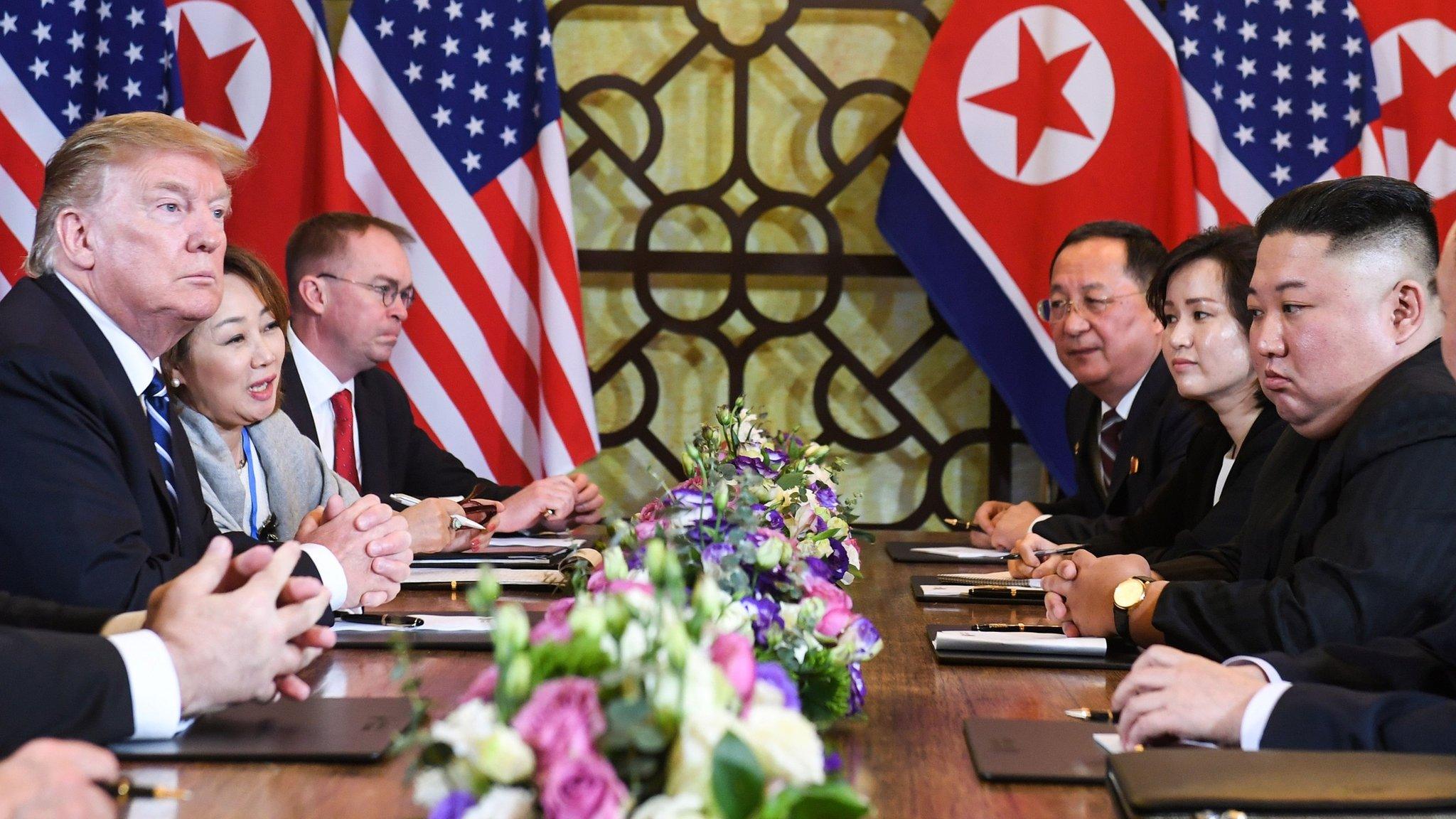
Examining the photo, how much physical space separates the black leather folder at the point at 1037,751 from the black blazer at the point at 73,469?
1.20 meters

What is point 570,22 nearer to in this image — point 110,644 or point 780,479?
point 780,479

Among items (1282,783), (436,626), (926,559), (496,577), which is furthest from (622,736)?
(926,559)

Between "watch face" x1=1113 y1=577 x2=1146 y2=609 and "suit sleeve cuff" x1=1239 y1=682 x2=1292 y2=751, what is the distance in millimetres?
716

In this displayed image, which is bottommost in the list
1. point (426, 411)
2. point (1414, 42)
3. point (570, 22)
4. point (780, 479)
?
point (780, 479)

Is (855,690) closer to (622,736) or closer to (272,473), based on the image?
(622,736)

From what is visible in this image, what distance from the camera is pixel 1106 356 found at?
14.4ft

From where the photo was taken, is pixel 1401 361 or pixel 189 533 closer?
pixel 1401 361

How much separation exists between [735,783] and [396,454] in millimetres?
3760

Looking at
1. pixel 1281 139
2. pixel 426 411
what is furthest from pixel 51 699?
pixel 1281 139

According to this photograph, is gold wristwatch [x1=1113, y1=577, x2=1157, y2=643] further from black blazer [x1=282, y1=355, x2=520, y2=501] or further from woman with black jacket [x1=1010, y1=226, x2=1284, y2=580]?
black blazer [x1=282, y1=355, x2=520, y2=501]

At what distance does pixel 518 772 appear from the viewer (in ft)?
2.89

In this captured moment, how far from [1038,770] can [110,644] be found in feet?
3.46

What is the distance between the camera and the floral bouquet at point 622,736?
0.86 metres

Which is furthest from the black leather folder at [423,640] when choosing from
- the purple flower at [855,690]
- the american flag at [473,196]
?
the american flag at [473,196]
